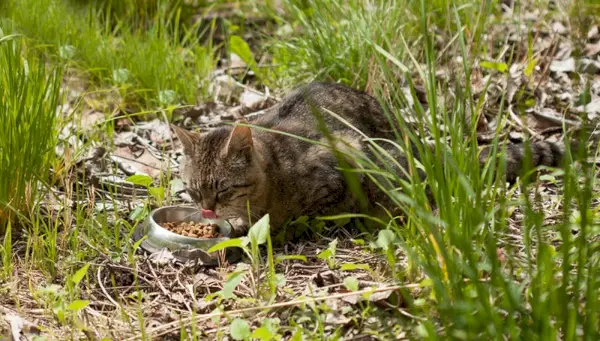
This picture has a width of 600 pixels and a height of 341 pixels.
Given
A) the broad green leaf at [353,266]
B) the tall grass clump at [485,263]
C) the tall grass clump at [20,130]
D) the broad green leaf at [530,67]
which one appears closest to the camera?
the tall grass clump at [485,263]

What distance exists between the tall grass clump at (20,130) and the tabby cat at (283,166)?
28.8 inches

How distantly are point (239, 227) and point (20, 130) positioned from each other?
127 centimetres

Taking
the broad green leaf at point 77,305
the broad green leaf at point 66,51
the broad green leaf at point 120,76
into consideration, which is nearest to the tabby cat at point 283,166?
the broad green leaf at point 77,305

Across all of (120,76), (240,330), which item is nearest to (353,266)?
(240,330)

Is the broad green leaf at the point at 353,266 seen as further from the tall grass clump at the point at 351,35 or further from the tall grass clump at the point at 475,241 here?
the tall grass clump at the point at 351,35

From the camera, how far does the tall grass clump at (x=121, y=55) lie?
591 centimetres

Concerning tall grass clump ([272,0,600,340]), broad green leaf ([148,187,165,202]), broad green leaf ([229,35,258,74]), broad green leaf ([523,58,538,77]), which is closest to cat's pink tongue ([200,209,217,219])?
broad green leaf ([148,187,165,202])

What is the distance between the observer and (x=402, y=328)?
3.13 meters

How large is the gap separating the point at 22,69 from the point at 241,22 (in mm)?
3313

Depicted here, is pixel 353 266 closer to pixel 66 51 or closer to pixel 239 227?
pixel 239 227

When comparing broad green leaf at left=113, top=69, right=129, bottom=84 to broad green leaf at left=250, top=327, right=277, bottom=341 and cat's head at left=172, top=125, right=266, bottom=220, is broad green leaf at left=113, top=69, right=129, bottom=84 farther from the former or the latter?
broad green leaf at left=250, top=327, right=277, bottom=341

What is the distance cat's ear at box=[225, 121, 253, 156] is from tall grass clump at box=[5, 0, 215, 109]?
56.0 inches

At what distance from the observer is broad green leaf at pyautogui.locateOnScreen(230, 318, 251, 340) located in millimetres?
3102

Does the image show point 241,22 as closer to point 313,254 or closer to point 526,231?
point 313,254
